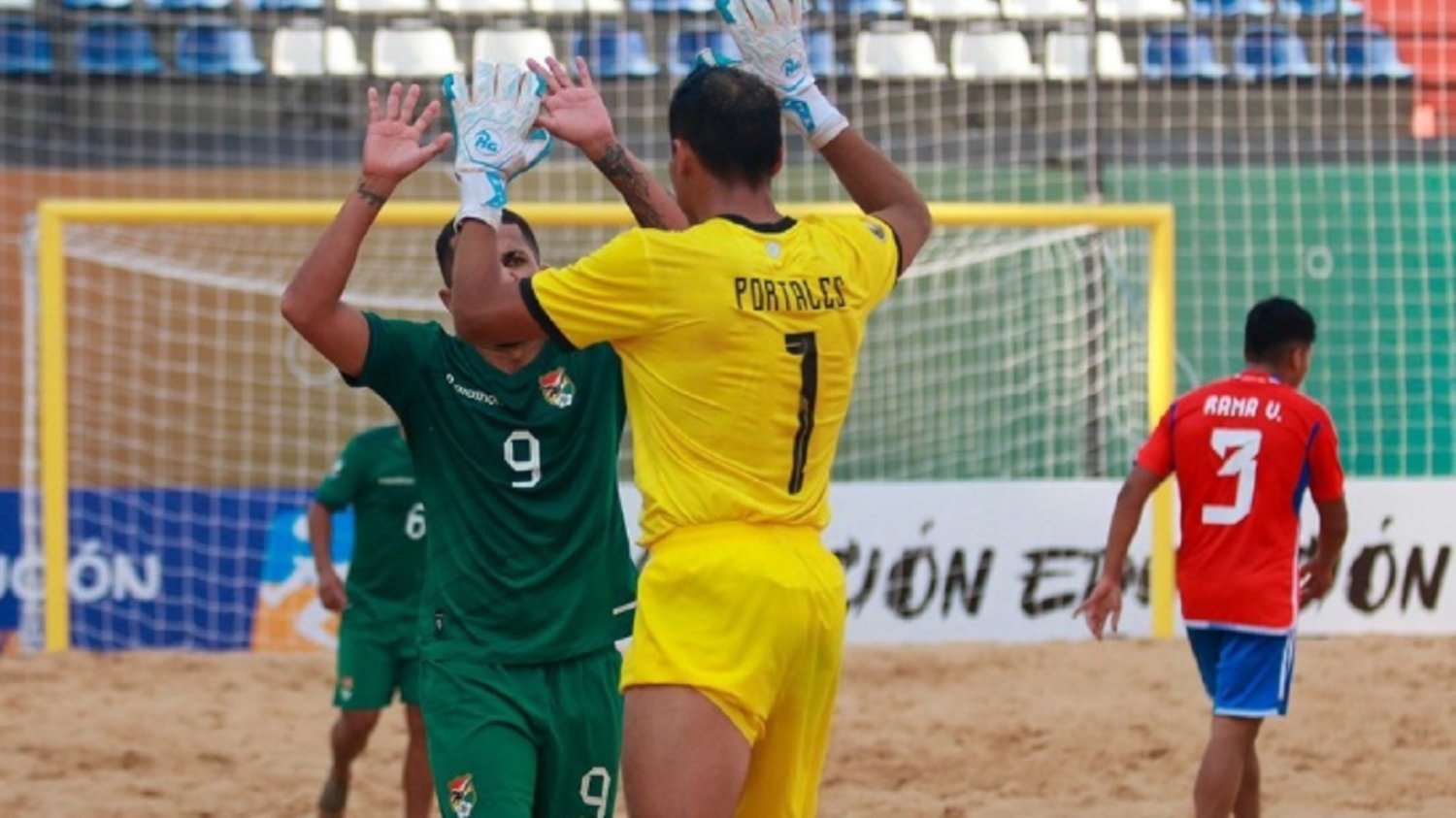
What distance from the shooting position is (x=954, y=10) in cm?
1641

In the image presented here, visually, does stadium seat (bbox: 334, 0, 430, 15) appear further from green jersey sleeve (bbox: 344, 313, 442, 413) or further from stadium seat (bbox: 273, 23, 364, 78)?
green jersey sleeve (bbox: 344, 313, 442, 413)

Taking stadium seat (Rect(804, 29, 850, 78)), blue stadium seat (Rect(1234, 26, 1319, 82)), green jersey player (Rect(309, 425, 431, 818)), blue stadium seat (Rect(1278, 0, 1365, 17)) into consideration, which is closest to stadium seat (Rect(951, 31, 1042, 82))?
stadium seat (Rect(804, 29, 850, 78))

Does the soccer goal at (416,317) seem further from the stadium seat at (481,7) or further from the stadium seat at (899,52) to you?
the stadium seat at (481,7)

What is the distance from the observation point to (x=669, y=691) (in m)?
3.90

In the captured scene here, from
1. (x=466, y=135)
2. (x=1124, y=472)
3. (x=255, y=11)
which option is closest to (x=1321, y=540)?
(x=466, y=135)

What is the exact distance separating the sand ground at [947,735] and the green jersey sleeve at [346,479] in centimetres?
137

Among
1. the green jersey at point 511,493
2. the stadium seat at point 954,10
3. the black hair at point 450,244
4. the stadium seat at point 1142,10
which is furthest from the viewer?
the stadium seat at point 954,10

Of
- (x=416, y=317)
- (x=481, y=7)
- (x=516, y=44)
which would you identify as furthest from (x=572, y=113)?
(x=481, y=7)

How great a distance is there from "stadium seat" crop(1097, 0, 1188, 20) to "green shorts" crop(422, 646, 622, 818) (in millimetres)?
12058

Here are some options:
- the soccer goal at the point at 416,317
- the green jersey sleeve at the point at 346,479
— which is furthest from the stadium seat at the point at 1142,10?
the green jersey sleeve at the point at 346,479

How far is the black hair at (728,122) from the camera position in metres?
3.97

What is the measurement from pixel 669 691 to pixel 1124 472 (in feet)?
33.2

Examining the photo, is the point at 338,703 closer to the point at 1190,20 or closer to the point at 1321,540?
the point at 1321,540

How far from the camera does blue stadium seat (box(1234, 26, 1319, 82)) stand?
15.9m
